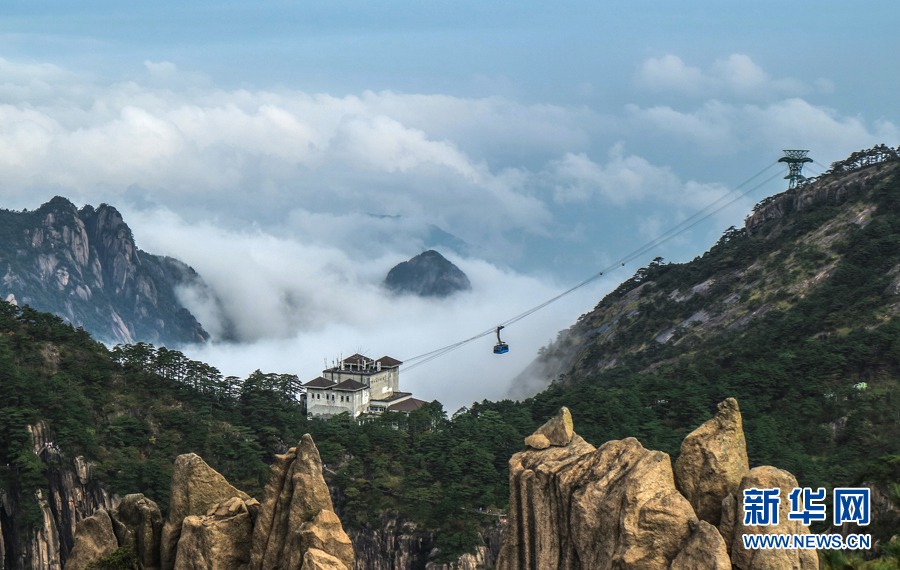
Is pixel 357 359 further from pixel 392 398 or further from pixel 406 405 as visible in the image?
pixel 406 405

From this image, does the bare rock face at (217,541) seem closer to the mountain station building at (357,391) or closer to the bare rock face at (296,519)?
the bare rock face at (296,519)

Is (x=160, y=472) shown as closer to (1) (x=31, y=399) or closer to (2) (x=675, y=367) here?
(1) (x=31, y=399)

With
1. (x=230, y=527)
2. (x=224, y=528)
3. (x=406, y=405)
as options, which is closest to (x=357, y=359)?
(x=406, y=405)

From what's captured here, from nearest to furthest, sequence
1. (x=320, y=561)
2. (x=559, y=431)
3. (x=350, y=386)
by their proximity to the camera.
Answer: (x=320, y=561) → (x=559, y=431) → (x=350, y=386)

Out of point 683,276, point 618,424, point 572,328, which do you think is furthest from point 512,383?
point 618,424

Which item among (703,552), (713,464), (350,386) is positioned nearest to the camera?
(703,552)

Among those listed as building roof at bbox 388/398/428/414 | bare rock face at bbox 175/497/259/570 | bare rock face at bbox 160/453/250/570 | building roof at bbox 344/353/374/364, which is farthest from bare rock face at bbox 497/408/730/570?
building roof at bbox 344/353/374/364

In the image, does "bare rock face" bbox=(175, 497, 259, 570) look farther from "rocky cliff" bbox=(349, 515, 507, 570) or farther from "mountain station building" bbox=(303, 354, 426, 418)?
"mountain station building" bbox=(303, 354, 426, 418)
